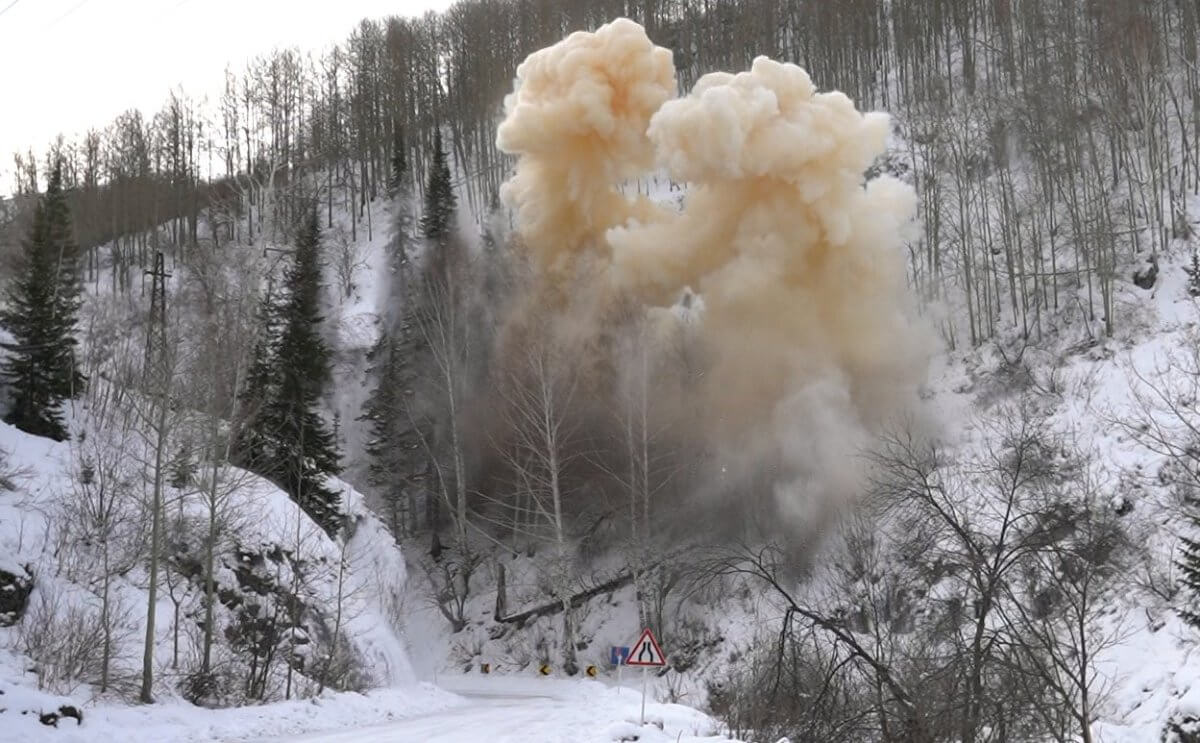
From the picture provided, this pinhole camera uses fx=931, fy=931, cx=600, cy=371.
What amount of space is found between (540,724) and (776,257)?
20410 mm

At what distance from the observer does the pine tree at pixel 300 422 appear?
27.9 meters

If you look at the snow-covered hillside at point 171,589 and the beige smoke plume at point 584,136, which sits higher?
the beige smoke plume at point 584,136

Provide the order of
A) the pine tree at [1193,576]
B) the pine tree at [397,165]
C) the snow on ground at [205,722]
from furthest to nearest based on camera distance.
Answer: the pine tree at [397,165] < the pine tree at [1193,576] < the snow on ground at [205,722]

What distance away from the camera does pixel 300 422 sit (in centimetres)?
2923

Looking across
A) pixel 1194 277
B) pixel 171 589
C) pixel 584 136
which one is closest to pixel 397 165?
pixel 584 136

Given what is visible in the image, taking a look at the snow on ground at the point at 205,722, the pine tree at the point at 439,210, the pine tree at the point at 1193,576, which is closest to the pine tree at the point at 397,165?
the pine tree at the point at 439,210

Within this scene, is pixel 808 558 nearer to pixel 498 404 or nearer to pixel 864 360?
pixel 864 360

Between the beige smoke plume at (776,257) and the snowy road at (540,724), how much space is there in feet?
35.7

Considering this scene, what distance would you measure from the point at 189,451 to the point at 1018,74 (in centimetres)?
4238

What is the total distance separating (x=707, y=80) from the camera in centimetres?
3716

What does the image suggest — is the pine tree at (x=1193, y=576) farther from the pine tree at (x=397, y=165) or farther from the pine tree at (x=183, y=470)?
the pine tree at (x=397, y=165)

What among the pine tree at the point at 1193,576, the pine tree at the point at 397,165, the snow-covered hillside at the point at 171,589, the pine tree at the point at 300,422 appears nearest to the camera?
the pine tree at the point at 1193,576

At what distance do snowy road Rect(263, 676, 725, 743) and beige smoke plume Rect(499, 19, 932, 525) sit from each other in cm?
1088

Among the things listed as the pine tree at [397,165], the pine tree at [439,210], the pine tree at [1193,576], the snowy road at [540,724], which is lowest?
the snowy road at [540,724]
